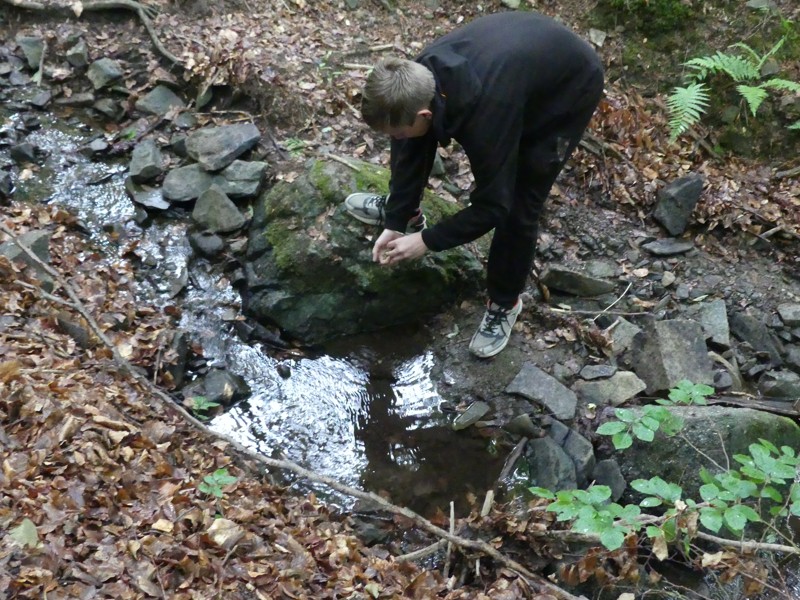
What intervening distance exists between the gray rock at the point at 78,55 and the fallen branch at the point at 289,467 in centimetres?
231

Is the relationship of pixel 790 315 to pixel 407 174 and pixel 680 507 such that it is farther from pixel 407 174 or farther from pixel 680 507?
pixel 407 174

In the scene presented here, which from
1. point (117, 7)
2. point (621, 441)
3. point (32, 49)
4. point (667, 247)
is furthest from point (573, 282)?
point (32, 49)

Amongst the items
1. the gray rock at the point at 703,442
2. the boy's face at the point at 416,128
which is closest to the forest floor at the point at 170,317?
the gray rock at the point at 703,442

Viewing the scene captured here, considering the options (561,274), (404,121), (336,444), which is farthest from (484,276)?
(404,121)

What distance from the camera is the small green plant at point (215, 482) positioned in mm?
3391

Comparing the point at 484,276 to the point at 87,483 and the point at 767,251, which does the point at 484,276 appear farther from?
the point at 87,483

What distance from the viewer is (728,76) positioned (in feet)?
21.2

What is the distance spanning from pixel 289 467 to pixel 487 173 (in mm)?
2021

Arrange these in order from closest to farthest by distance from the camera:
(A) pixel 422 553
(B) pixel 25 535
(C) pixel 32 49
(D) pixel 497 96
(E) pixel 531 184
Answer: (B) pixel 25 535, (D) pixel 497 96, (A) pixel 422 553, (E) pixel 531 184, (C) pixel 32 49

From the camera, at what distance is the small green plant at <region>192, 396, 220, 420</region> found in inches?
168

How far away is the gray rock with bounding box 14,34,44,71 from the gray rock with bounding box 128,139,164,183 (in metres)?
1.55

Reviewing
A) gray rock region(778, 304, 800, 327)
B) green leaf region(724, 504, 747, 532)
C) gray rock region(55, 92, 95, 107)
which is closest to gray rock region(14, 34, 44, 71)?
gray rock region(55, 92, 95, 107)

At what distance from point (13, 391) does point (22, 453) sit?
395mm

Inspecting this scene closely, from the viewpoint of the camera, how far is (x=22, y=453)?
3201mm
